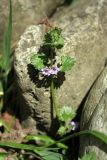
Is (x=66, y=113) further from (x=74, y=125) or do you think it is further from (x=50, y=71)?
(x=50, y=71)

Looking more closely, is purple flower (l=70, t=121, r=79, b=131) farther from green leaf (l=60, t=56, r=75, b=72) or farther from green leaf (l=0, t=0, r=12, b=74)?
green leaf (l=0, t=0, r=12, b=74)

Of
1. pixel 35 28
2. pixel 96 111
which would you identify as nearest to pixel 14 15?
pixel 35 28

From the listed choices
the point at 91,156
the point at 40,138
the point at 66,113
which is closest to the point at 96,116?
the point at 91,156

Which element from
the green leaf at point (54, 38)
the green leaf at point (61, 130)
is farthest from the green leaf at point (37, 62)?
the green leaf at point (61, 130)

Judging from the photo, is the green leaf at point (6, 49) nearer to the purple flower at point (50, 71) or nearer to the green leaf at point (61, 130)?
the purple flower at point (50, 71)

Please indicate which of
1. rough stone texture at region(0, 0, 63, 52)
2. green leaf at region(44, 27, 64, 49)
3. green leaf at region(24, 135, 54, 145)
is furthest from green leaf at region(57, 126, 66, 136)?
rough stone texture at region(0, 0, 63, 52)

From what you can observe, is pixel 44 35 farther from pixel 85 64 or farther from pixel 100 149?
pixel 100 149
